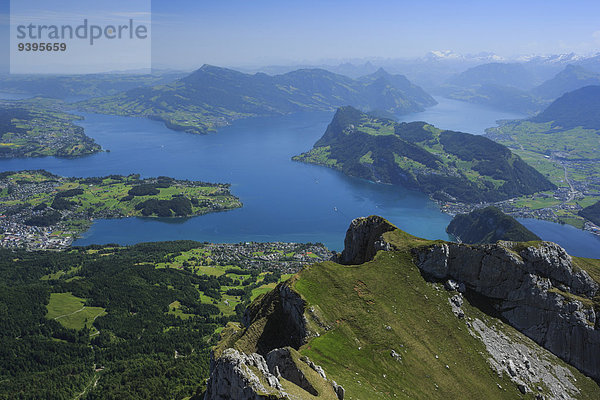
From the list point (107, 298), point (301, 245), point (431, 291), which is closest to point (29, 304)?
point (107, 298)

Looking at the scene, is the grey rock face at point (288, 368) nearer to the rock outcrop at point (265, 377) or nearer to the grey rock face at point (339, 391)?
the rock outcrop at point (265, 377)

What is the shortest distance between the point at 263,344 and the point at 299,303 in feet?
22.7

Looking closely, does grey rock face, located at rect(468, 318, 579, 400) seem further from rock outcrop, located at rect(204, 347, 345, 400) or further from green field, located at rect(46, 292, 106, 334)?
green field, located at rect(46, 292, 106, 334)

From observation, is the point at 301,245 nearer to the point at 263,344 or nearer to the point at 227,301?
the point at 227,301

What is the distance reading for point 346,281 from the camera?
52.0 metres

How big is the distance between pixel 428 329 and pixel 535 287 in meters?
18.6

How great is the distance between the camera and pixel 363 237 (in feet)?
231

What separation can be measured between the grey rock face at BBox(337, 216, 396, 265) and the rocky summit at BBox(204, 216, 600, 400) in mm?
4586

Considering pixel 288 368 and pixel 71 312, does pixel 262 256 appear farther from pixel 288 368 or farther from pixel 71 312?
pixel 288 368

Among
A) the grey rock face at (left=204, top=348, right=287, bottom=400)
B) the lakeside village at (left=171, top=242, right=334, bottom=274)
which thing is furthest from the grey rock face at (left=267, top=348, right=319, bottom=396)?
the lakeside village at (left=171, top=242, right=334, bottom=274)

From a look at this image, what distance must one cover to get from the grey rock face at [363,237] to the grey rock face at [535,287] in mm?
10522

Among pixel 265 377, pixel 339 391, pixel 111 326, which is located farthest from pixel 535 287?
pixel 111 326

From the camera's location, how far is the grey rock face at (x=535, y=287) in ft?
168

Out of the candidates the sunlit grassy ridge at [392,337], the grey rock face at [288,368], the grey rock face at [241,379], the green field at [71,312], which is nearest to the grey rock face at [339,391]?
the sunlit grassy ridge at [392,337]
